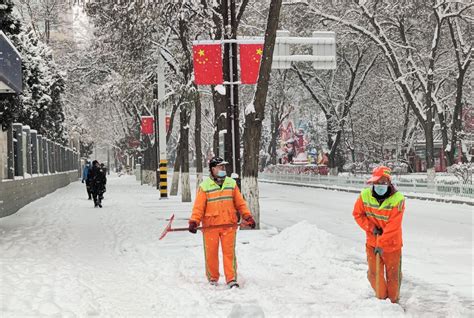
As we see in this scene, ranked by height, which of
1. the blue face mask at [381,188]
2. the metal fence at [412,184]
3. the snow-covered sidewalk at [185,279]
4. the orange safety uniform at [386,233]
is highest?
the blue face mask at [381,188]

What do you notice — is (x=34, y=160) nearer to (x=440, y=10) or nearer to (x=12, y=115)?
(x=12, y=115)

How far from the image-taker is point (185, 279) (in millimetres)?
9031

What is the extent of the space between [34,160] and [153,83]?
7.02m

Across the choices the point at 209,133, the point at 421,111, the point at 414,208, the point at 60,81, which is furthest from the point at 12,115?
the point at 209,133

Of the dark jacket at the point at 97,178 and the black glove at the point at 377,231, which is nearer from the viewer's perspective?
the black glove at the point at 377,231

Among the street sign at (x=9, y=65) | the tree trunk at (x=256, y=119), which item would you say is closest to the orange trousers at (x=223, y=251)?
the tree trunk at (x=256, y=119)

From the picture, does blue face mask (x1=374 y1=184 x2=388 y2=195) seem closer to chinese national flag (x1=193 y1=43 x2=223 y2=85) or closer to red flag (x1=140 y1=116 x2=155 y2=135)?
chinese national flag (x1=193 y1=43 x2=223 y2=85)

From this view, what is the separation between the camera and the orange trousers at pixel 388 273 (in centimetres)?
702

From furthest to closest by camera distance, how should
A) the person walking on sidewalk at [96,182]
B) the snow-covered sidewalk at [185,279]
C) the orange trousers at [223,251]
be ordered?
1. the person walking on sidewalk at [96,182]
2. the orange trousers at [223,251]
3. the snow-covered sidewalk at [185,279]

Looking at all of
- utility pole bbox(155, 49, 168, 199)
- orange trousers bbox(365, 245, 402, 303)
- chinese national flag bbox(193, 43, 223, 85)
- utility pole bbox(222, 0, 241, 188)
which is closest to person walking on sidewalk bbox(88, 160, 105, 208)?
utility pole bbox(155, 49, 168, 199)

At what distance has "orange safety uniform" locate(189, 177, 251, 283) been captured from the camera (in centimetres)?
827

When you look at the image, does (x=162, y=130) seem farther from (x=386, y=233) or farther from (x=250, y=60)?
(x=386, y=233)

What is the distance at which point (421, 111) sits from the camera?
3136 cm

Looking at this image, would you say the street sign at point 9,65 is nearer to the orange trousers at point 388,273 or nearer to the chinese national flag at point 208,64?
the chinese national flag at point 208,64
